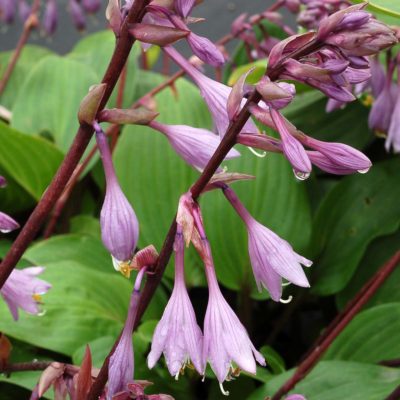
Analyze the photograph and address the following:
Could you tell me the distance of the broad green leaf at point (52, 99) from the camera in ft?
3.37

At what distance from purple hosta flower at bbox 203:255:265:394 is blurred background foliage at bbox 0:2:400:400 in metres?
0.23

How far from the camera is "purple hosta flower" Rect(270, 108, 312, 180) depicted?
344 millimetres

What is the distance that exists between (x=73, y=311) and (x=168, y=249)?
32 cm

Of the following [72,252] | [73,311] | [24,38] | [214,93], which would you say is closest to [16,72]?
[24,38]

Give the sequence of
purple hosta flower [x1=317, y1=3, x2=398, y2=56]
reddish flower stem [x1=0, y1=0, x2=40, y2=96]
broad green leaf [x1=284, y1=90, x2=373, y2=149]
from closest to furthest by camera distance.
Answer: purple hosta flower [x1=317, y1=3, x2=398, y2=56], broad green leaf [x1=284, y1=90, x2=373, y2=149], reddish flower stem [x1=0, y1=0, x2=40, y2=96]

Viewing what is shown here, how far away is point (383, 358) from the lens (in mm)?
687

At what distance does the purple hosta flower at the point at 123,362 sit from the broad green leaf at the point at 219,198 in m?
0.43

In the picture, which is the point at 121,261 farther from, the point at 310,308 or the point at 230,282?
the point at 310,308

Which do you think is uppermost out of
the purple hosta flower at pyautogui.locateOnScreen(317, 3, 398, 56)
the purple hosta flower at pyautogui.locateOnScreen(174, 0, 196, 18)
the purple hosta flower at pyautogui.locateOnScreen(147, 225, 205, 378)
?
Result: the purple hosta flower at pyautogui.locateOnScreen(317, 3, 398, 56)

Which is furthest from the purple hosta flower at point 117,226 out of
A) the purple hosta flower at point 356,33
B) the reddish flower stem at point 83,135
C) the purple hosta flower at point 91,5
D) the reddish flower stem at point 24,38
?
the purple hosta flower at point 91,5

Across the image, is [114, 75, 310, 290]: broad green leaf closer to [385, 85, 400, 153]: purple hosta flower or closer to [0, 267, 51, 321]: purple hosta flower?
[385, 85, 400, 153]: purple hosta flower

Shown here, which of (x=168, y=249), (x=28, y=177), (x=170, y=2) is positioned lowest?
(x=28, y=177)

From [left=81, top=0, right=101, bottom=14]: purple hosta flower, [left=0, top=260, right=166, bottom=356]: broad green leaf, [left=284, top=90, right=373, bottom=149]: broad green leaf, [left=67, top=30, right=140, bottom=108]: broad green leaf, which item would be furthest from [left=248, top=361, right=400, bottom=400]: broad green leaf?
[left=81, top=0, right=101, bottom=14]: purple hosta flower

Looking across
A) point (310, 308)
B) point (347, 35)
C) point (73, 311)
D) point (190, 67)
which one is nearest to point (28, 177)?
point (73, 311)
